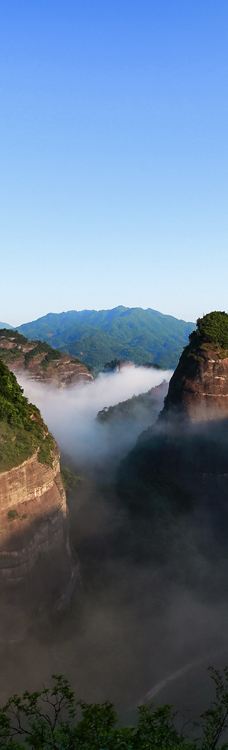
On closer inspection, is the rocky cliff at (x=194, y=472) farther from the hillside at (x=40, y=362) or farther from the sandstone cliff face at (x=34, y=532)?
the hillside at (x=40, y=362)

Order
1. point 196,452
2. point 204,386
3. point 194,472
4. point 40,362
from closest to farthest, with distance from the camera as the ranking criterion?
point 204,386, point 196,452, point 194,472, point 40,362

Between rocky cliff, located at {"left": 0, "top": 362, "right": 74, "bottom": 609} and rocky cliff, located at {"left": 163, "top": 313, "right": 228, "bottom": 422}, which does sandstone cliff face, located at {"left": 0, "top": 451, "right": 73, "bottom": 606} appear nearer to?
rocky cliff, located at {"left": 0, "top": 362, "right": 74, "bottom": 609}

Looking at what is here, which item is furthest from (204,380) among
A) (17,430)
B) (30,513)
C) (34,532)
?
(34,532)

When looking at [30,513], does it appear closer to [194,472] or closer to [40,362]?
[194,472]

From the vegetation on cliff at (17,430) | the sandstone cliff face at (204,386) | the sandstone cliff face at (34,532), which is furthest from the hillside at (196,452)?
the vegetation on cliff at (17,430)

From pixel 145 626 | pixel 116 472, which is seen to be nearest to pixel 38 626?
pixel 145 626

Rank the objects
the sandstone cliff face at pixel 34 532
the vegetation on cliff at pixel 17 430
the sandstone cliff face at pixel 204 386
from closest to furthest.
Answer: the sandstone cliff face at pixel 34 532 < the vegetation on cliff at pixel 17 430 < the sandstone cliff face at pixel 204 386
